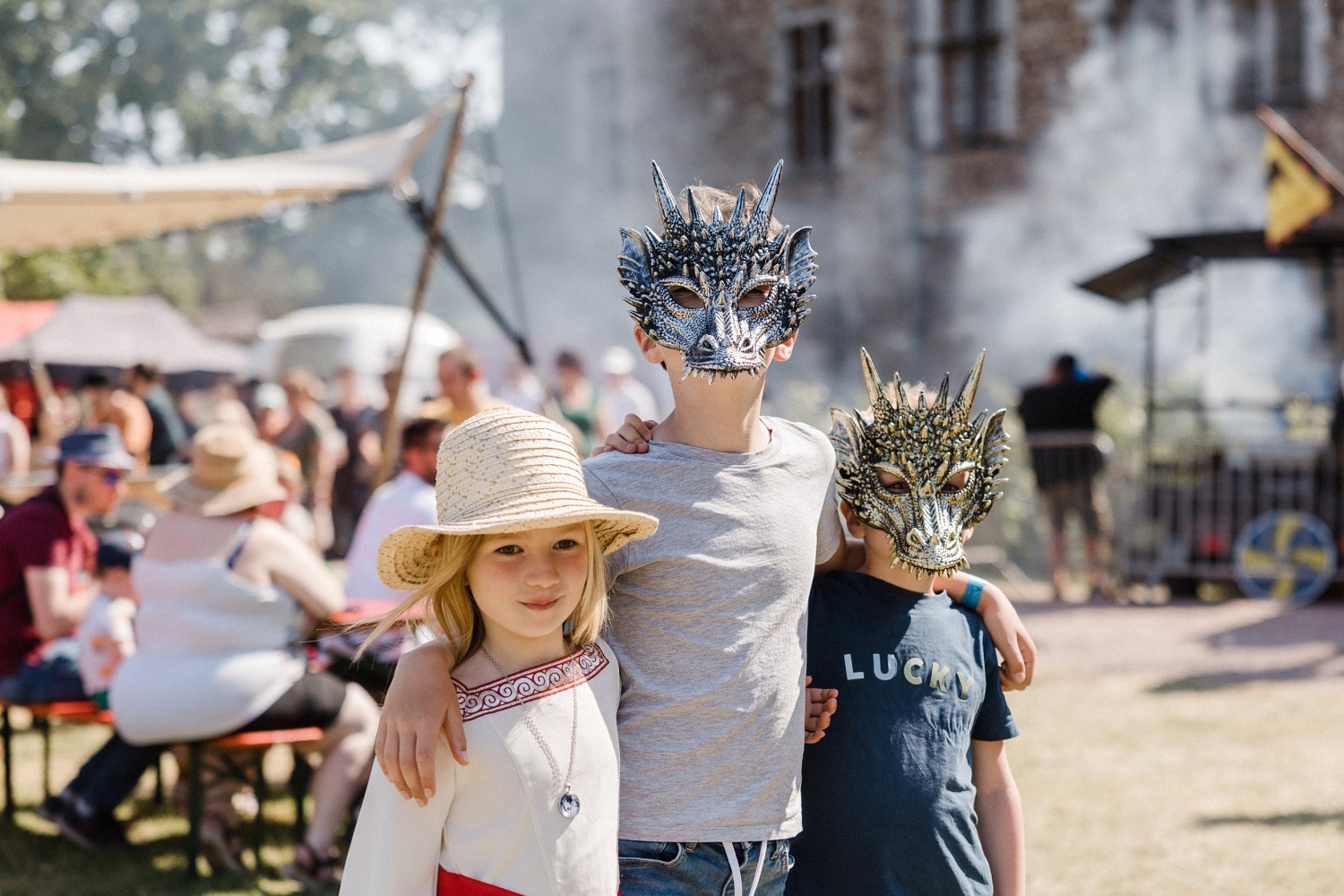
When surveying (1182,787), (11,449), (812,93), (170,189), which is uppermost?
(812,93)

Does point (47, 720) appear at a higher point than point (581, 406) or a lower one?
lower

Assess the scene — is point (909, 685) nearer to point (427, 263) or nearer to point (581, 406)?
point (427, 263)

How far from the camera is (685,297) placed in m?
2.51

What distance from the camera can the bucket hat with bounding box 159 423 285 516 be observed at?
5.04m

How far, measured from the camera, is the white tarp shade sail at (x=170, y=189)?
24.7 ft

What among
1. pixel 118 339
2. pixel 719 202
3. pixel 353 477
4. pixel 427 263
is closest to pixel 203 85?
pixel 118 339

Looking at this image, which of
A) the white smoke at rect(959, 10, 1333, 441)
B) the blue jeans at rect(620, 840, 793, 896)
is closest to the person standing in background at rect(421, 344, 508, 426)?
the blue jeans at rect(620, 840, 793, 896)

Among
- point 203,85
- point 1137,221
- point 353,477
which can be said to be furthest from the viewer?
point 203,85

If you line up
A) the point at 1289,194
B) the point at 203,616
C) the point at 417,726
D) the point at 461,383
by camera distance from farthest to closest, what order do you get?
the point at 1289,194
the point at 461,383
the point at 203,616
the point at 417,726

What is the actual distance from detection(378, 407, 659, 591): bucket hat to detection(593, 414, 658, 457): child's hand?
0.42ft

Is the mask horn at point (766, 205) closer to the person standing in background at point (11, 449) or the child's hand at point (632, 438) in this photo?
the child's hand at point (632, 438)

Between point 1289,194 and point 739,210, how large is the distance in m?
9.25

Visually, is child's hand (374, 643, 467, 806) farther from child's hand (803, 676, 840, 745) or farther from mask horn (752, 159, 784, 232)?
mask horn (752, 159, 784, 232)

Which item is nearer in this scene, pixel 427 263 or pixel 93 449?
pixel 93 449
